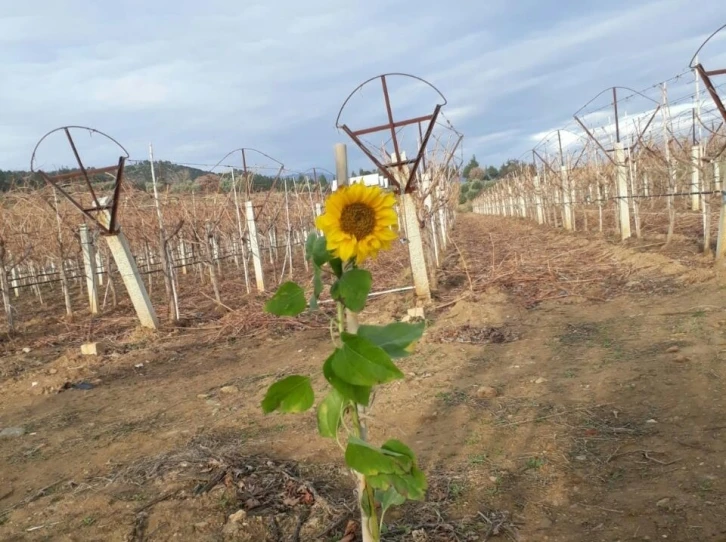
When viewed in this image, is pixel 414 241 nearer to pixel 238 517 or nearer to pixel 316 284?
pixel 238 517

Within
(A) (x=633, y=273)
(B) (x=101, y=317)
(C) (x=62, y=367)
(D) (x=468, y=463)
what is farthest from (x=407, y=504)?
(B) (x=101, y=317)

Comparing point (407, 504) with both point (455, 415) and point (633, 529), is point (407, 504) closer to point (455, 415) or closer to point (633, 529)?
point (633, 529)

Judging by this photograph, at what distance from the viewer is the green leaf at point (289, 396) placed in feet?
4.49

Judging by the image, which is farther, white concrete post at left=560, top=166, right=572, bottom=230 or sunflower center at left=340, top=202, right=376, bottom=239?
white concrete post at left=560, top=166, right=572, bottom=230

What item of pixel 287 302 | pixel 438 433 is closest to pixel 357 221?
Answer: pixel 287 302

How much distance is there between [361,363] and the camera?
1251 millimetres

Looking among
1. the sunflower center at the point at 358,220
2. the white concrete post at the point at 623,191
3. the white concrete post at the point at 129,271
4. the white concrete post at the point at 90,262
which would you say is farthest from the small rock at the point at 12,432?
the white concrete post at the point at 623,191

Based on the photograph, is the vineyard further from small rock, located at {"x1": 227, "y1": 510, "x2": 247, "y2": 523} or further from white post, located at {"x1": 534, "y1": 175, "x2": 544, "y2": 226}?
white post, located at {"x1": 534, "y1": 175, "x2": 544, "y2": 226}

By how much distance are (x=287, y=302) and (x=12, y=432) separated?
186 inches

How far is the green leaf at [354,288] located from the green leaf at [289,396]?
24 cm

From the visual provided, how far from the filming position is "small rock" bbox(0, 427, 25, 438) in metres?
4.83

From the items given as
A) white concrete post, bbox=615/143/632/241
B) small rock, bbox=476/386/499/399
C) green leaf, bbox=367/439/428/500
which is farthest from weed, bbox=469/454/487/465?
white concrete post, bbox=615/143/632/241

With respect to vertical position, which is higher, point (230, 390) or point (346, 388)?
point (346, 388)

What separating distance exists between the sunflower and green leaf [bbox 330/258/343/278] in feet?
0.14
